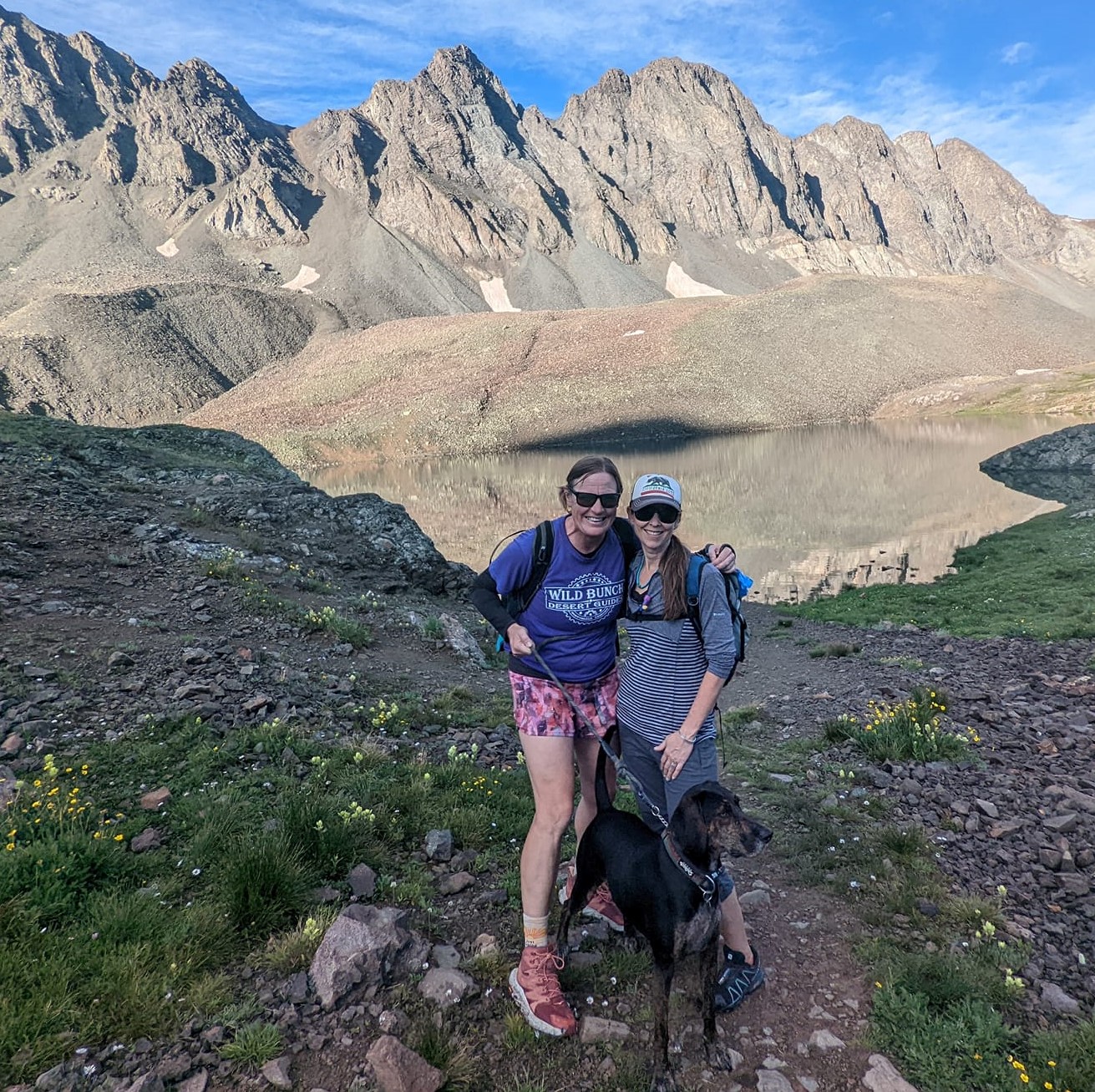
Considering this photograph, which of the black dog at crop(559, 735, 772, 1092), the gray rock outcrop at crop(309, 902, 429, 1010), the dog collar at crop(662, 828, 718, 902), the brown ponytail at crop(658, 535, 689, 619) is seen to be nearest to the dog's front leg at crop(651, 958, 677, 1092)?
the black dog at crop(559, 735, 772, 1092)

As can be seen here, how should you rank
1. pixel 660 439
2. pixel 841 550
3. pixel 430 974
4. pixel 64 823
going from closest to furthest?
pixel 430 974 < pixel 64 823 < pixel 841 550 < pixel 660 439

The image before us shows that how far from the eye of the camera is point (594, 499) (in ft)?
14.3

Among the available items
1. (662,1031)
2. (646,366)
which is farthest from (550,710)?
(646,366)

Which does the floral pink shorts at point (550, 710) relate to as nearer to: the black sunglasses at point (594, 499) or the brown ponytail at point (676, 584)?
the brown ponytail at point (676, 584)

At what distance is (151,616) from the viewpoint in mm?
10352

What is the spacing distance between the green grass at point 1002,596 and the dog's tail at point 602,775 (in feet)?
48.9

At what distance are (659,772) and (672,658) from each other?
32.2 inches

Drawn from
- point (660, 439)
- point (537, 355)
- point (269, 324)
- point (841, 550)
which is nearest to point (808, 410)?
point (660, 439)

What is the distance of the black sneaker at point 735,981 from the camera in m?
4.40

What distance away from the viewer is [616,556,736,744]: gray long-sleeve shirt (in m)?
4.27

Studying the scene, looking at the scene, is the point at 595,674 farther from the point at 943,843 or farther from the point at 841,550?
the point at 841,550

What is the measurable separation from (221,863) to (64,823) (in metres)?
1.33

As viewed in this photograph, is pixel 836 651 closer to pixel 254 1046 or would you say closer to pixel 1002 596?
pixel 1002 596

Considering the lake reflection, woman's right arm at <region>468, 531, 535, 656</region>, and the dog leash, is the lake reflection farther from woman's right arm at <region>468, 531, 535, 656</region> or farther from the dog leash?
woman's right arm at <region>468, 531, 535, 656</region>
